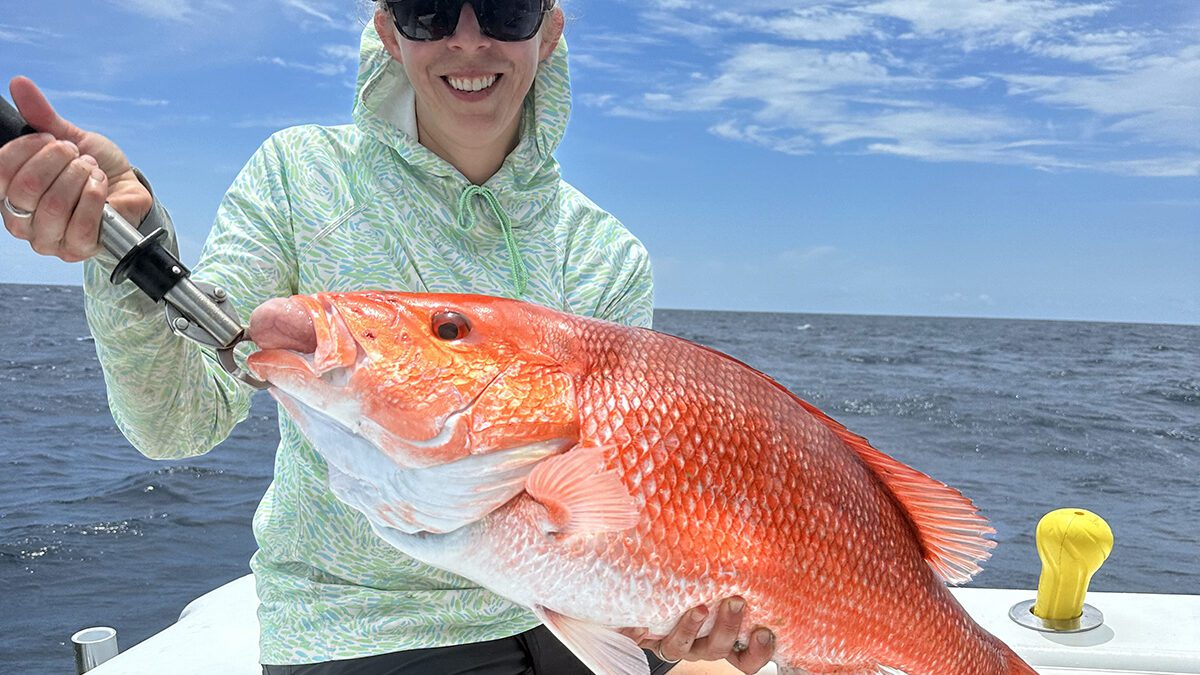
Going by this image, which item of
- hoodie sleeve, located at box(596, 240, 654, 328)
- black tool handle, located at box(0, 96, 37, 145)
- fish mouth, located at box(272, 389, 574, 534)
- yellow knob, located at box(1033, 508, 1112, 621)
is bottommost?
fish mouth, located at box(272, 389, 574, 534)

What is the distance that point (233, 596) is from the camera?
143 inches

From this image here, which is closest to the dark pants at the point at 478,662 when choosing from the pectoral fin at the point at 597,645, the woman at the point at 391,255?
the woman at the point at 391,255

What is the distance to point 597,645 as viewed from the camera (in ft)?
5.03

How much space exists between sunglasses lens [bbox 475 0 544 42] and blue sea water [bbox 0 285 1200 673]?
1099 millimetres

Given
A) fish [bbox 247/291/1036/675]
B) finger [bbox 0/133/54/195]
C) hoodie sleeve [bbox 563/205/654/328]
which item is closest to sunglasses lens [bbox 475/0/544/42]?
hoodie sleeve [bbox 563/205/654/328]

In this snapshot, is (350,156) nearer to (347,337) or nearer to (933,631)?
(347,337)

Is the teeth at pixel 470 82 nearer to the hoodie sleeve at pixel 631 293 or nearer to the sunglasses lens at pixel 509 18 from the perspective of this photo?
the sunglasses lens at pixel 509 18

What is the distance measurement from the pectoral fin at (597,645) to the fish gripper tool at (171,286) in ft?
1.95

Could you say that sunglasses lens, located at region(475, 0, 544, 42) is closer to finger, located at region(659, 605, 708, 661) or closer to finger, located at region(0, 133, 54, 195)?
finger, located at region(0, 133, 54, 195)

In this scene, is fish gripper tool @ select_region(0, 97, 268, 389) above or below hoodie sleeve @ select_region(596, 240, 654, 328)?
below

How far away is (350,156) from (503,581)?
4.16 ft

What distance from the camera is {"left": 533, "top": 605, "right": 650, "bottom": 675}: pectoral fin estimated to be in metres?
1.52

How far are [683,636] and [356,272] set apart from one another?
1124 millimetres

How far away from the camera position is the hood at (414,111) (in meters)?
2.30
